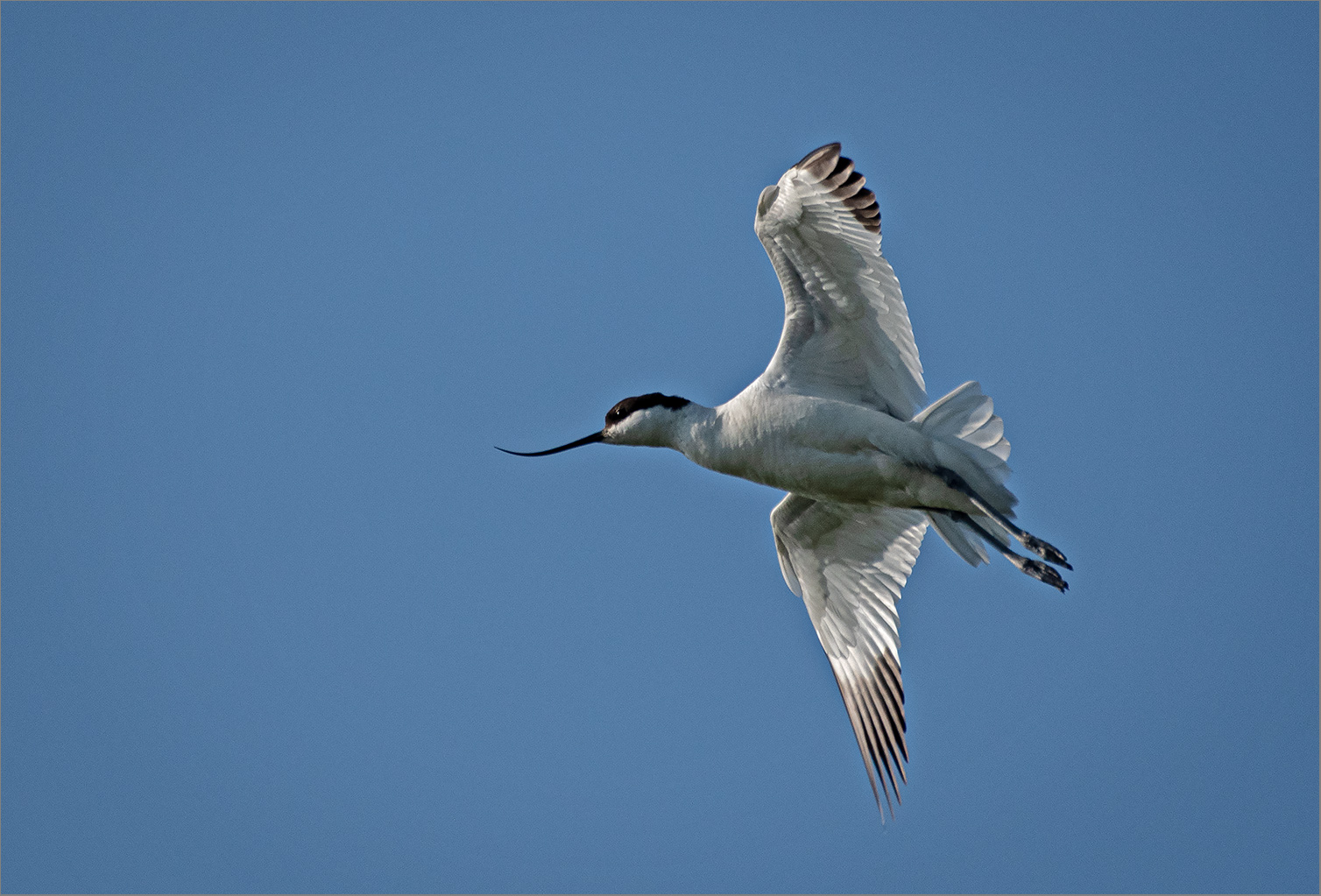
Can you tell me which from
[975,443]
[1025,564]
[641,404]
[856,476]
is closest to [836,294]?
[856,476]

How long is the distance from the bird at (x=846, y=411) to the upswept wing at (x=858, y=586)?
0.43 metres

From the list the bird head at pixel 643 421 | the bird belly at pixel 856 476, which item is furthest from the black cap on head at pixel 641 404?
the bird belly at pixel 856 476

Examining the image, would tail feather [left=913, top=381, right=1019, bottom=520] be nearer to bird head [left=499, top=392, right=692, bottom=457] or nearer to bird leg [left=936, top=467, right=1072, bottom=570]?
bird leg [left=936, top=467, right=1072, bottom=570]

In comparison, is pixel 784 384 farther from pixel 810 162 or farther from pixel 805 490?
pixel 810 162

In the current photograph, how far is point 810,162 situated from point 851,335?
1277 millimetres

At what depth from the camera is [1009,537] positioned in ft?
28.7

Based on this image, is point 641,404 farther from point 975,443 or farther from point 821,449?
point 975,443

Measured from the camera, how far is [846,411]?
8641mm

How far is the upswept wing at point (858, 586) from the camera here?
32.0ft

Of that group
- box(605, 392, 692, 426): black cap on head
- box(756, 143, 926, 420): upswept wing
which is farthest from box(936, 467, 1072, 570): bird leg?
box(605, 392, 692, 426): black cap on head

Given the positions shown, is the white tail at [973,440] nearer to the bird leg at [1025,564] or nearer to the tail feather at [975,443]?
the tail feather at [975,443]

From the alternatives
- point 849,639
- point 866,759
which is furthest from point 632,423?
point 866,759

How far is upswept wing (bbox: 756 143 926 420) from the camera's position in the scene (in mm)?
8094

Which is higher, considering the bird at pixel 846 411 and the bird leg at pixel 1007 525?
the bird at pixel 846 411
